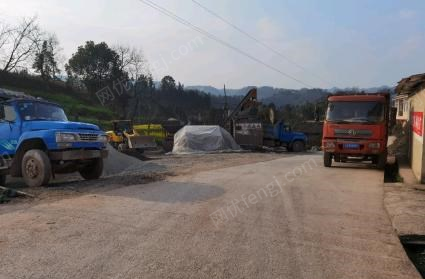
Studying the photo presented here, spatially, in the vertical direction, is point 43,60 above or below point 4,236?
above

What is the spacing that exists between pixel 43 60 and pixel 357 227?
57334mm

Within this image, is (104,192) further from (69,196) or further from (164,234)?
(164,234)

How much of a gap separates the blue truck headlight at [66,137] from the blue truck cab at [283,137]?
24474 mm

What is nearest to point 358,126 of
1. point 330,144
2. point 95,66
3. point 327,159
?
point 330,144

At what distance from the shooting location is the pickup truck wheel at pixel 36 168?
40.0ft

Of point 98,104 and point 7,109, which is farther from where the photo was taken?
point 98,104

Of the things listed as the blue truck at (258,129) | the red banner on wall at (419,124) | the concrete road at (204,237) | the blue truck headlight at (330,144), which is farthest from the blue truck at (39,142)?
the blue truck at (258,129)

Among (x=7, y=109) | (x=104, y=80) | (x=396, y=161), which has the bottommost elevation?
(x=396, y=161)

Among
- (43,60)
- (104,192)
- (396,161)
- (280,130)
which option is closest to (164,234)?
(104,192)

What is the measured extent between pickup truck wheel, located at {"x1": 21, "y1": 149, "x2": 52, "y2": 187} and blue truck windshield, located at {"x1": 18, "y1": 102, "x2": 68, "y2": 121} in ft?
3.62

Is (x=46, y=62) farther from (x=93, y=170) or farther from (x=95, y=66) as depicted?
(x=93, y=170)

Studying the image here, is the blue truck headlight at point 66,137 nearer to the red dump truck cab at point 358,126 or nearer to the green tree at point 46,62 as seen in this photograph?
the red dump truck cab at point 358,126

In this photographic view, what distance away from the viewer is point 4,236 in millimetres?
6801

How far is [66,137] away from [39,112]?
57.9 inches
